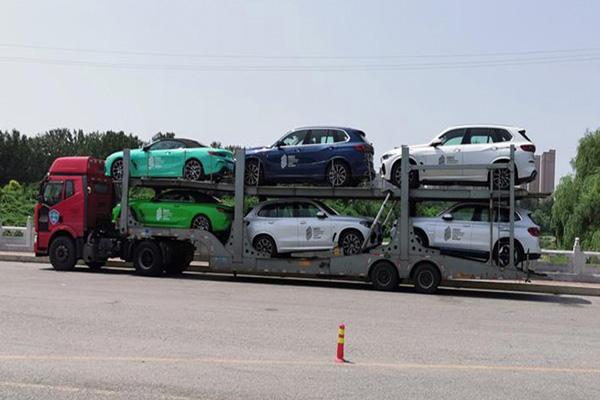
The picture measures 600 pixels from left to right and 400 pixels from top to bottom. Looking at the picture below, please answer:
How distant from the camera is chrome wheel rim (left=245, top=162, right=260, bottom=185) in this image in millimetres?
16078

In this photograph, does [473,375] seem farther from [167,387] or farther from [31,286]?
[31,286]

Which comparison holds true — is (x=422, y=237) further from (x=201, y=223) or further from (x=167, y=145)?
(x=167, y=145)

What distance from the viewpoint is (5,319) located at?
959 cm

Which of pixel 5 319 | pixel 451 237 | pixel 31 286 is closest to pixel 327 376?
pixel 5 319

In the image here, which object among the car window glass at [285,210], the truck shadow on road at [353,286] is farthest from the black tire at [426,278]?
the car window glass at [285,210]

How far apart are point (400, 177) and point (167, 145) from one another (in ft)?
20.5

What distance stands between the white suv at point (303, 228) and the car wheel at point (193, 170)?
5.31 ft

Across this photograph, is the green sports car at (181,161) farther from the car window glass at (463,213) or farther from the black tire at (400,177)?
the car window glass at (463,213)

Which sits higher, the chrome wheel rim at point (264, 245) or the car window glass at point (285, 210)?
the car window glass at point (285, 210)

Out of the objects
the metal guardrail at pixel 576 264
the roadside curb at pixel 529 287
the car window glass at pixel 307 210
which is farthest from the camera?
the metal guardrail at pixel 576 264

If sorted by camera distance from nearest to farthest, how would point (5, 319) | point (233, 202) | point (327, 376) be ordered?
point (327, 376) < point (5, 319) < point (233, 202)

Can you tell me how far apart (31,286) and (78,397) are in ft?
30.5

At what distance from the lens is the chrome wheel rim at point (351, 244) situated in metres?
15.2

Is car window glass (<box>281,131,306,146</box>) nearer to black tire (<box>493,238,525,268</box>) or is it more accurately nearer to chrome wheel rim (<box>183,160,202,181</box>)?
chrome wheel rim (<box>183,160,202,181</box>)
